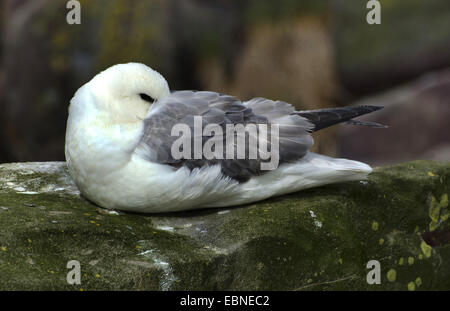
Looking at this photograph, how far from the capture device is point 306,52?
7.32 meters

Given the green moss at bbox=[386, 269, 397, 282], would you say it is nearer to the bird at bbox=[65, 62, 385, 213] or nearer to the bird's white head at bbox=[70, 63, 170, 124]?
the bird at bbox=[65, 62, 385, 213]

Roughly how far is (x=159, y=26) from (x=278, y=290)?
4925mm

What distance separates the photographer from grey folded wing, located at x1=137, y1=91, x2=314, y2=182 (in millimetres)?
3395

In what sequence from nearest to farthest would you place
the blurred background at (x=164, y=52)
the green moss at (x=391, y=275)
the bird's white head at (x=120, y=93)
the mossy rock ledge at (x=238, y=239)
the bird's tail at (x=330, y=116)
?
the mossy rock ledge at (x=238, y=239)
the bird's white head at (x=120, y=93)
the green moss at (x=391, y=275)
the bird's tail at (x=330, y=116)
the blurred background at (x=164, y=52)

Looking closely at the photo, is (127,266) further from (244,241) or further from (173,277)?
(244,241)

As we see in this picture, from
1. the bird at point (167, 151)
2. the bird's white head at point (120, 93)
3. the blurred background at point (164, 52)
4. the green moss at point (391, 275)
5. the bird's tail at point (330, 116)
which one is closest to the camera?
the bird at point (167, 151)

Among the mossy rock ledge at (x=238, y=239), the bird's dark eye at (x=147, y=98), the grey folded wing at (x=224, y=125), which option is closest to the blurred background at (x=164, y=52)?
the mossy rock ledge at (x=238, y=239)

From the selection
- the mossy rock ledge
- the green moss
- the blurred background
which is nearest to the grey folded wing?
the mossy rock ledge

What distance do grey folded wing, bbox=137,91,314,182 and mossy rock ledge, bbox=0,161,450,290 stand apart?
27 centimetres

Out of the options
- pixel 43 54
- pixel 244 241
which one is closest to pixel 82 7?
pixel 43 54

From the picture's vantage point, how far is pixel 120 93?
137 inches

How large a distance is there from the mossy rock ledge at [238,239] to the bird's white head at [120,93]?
0.53 meters

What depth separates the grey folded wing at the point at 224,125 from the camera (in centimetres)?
339

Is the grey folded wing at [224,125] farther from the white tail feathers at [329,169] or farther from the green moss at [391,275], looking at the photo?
the green moss at [391,275]
